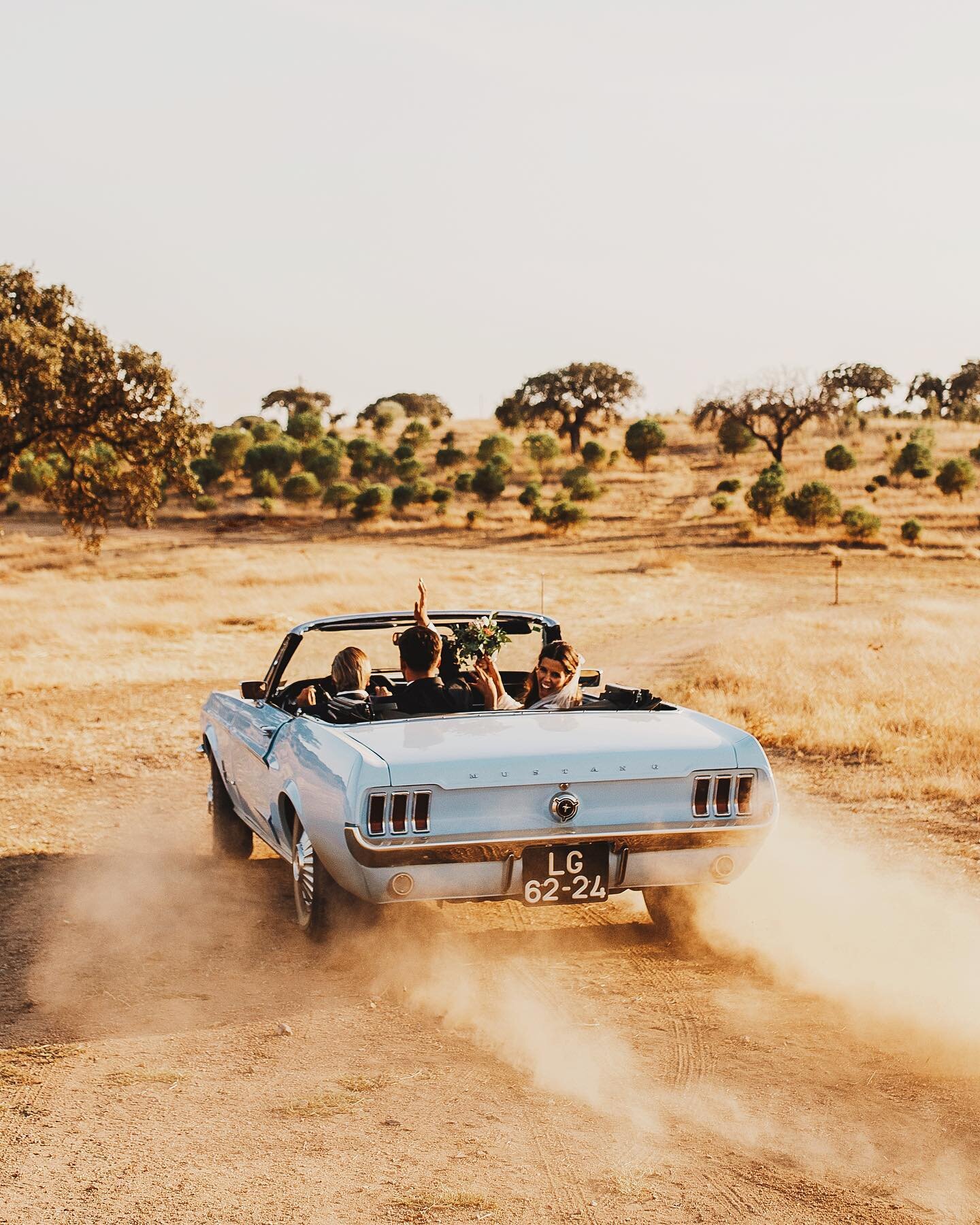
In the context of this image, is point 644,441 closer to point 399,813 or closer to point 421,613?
point 421,613

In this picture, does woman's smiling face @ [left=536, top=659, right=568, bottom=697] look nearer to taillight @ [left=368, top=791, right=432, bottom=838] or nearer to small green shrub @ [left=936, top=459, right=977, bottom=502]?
taillight @ [left=368, top=791, right=432, bottom=838]

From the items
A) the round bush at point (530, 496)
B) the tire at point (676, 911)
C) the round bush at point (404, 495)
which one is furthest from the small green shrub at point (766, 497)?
the tire at point (676, 911)

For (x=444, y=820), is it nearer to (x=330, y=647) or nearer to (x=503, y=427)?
(x=330, y=647)

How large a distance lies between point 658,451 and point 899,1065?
80452 mm

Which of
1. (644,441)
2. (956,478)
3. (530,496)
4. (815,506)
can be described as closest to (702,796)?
(815,506)

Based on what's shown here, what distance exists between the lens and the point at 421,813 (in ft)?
17.2

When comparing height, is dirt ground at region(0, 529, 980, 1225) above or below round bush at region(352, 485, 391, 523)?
above

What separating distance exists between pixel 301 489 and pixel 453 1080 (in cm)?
6393

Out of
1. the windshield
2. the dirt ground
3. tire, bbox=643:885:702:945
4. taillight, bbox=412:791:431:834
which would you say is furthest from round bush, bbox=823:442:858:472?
taillight, bbox=412:791:431:834

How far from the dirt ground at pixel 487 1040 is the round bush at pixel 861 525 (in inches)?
1580

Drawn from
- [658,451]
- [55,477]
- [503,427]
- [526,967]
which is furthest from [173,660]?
[503,427]

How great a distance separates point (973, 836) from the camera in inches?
336

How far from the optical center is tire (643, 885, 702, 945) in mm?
6188

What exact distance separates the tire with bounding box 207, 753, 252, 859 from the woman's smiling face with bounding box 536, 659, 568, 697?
2.37m
